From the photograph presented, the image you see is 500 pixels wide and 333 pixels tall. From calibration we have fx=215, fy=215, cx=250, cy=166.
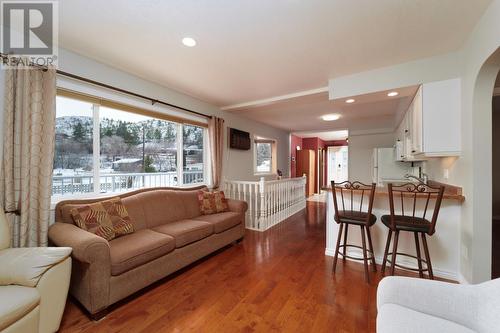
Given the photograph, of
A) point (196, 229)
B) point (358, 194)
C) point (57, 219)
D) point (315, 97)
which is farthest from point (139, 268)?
point (315, 97)

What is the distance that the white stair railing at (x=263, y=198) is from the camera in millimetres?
4035

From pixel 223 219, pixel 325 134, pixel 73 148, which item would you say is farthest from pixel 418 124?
pixel 325 134

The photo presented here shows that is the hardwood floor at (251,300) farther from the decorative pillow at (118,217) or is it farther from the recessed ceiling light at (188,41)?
the recessed ceiling light at (188,41)

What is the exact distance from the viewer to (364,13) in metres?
1.69

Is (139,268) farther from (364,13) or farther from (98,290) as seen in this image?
(364,13)

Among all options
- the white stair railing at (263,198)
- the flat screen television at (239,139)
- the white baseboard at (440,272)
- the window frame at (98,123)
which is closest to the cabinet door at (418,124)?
the white baseboard at (440,272)

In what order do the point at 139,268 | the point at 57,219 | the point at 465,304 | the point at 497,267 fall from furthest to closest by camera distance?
1. the point at 497,267
2. the point at 57,219
3. the point at 139,268
4. the point at 465,304

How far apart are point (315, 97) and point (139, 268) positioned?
3.32 meters

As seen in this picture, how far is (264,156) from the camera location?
6.38 metres

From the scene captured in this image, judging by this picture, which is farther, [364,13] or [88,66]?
[88,66]

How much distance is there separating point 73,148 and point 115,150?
17.6 inches

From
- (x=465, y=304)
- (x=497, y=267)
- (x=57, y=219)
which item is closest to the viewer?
(x=465, y=304)

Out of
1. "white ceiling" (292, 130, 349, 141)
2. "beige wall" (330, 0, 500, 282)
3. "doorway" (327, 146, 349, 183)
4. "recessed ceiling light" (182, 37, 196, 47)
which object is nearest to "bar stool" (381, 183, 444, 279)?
"beige wall" (330, 0, 500, 282)

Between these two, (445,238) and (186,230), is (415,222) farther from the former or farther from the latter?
(186,230)
